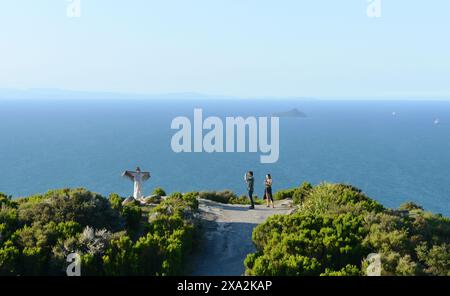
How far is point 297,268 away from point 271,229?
8.87 feet

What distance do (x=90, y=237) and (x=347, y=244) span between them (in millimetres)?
6751

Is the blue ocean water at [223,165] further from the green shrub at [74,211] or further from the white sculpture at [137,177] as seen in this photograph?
the green shrub at [74,211]

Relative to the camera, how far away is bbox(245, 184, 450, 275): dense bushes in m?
10.6

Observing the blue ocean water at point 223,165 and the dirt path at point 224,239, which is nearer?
the dirt path at point 224,239

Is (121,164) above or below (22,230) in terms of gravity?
below

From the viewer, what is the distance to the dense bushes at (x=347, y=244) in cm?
1055

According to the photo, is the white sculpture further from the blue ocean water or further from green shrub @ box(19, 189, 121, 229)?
the blue ocean water

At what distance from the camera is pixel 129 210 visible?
47.2ft

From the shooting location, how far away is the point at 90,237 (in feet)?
38.0

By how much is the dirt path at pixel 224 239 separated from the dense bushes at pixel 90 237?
2.13 feet

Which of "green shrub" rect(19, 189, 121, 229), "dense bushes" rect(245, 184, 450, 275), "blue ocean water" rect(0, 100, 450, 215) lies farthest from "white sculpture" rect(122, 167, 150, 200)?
"blue ocean water" rect(0, 100, 450, 215)

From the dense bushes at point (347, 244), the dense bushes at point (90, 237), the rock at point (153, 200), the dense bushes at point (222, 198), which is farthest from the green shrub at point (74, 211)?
the dense bushes at point (222, 198)
